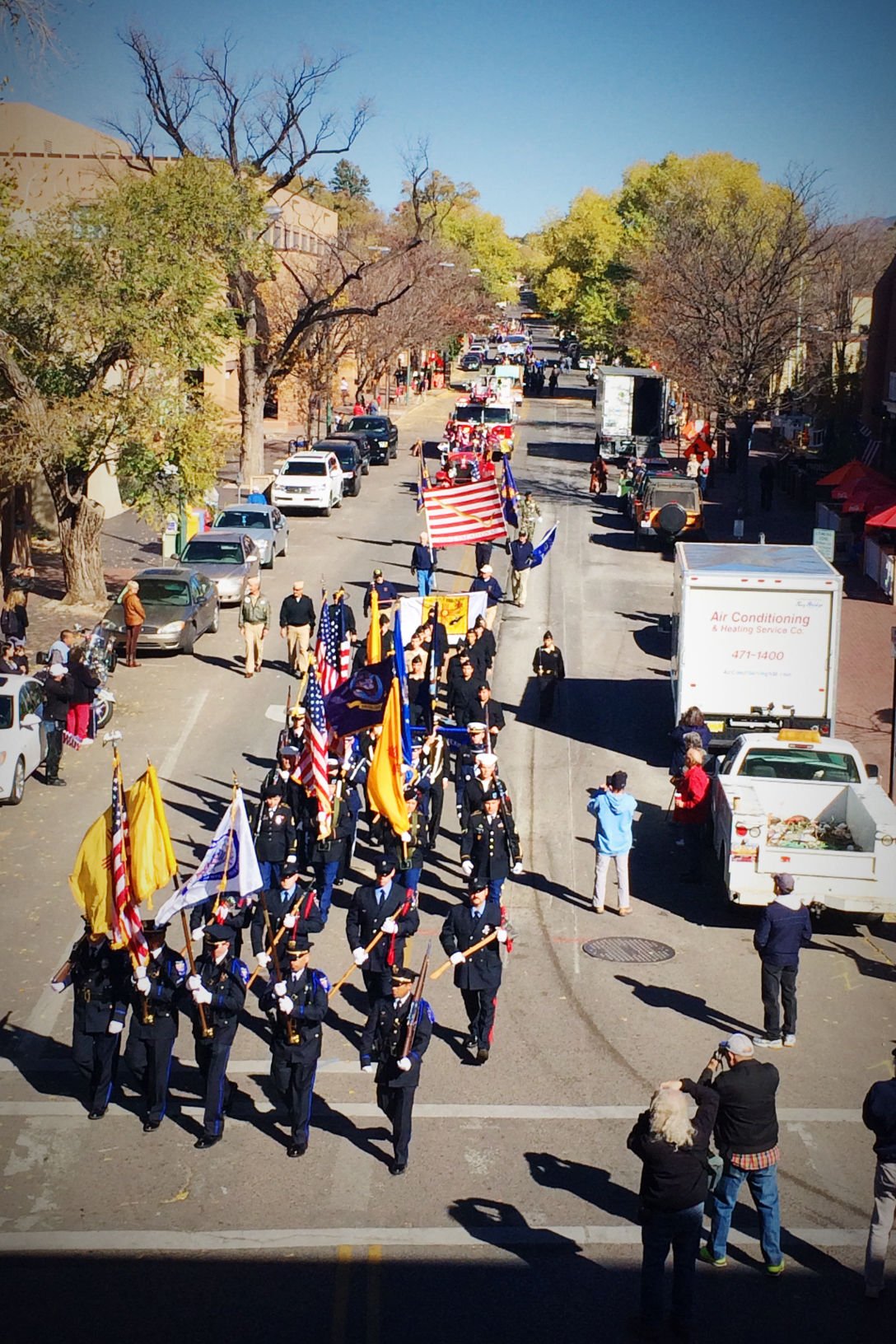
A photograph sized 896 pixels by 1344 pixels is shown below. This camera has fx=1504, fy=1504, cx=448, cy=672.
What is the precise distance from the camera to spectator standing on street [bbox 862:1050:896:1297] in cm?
907

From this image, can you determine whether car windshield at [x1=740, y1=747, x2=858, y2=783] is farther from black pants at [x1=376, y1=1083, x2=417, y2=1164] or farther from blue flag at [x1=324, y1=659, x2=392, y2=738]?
black pants at [x1=376, y1=1083, x2=417, y2=1164]

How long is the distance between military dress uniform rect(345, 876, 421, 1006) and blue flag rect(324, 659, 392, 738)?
3808 millimetres

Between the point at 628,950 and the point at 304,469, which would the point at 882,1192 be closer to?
the point at 628,950

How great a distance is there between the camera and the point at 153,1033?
1122 centimetres

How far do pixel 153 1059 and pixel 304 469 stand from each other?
34772 millimetres

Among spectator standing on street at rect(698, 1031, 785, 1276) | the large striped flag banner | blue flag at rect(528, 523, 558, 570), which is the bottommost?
spectator standing on street at rect(698, 1031, 785, 1276)

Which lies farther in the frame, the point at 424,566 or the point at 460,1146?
the point at 424,566

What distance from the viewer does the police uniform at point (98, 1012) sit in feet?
36.9

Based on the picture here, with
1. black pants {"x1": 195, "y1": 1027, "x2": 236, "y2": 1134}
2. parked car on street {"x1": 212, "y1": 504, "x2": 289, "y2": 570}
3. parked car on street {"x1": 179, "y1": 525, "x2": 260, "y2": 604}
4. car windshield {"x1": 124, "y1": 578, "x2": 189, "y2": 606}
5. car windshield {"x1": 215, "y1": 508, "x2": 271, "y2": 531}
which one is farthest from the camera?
car windshield {"x1": 215, "y1": 508, "x2": 271, "y2": 531}

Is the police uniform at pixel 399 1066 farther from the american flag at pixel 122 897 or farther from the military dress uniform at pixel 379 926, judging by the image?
the american flag at pixel 122 897

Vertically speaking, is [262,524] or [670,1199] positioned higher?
[262,524]

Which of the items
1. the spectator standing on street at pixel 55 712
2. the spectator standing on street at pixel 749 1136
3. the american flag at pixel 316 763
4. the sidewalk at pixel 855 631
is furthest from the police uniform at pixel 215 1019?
the sidewalk at pixel 855 631

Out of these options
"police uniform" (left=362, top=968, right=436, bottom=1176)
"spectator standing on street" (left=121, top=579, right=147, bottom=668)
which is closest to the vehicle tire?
"spectator standing on street" (left=121, top=579, right=147, bottom=668)

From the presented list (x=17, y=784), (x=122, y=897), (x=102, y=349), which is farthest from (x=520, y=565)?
(x=122, y=897)
